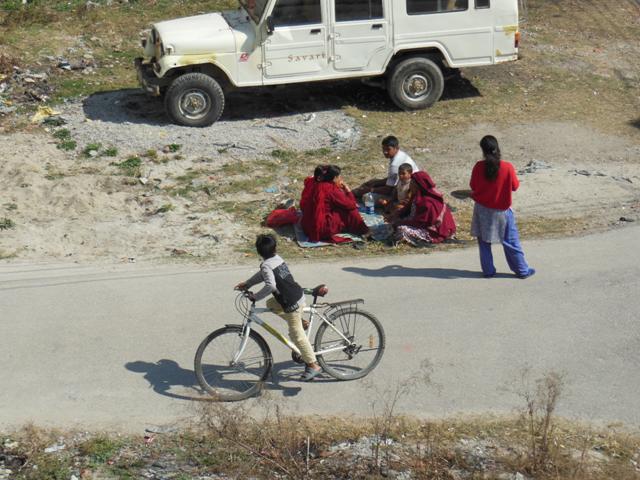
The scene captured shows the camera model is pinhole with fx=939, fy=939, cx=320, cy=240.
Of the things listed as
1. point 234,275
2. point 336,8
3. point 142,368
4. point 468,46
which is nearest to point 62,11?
point 336,8

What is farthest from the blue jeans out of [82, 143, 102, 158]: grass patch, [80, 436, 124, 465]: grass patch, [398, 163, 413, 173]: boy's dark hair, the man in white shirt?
[82, 143, 102, 158]: grass patch

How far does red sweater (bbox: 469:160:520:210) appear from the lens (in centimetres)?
929

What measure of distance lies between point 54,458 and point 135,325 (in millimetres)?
2113

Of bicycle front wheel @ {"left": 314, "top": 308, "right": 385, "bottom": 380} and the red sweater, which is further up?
the red sweater

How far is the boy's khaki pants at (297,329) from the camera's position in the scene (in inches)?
292

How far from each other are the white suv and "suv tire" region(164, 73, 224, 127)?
1 centimetres

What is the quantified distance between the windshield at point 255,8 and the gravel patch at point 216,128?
5.08 feet

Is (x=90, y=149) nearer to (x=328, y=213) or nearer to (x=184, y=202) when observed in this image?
(x=184, y=202)

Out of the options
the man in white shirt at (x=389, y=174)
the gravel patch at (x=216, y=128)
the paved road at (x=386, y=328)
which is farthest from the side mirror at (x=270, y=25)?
the paved road at (x=386, y=328)

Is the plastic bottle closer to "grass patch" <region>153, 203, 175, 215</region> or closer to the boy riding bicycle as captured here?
"grass patch" <region>153, 203, 175, 215</region>

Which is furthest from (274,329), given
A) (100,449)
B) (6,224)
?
(6,224)

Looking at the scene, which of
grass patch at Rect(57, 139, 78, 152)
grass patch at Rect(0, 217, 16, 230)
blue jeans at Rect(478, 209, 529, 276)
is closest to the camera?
blue jeans at Rect(478, 209, 529, 276)

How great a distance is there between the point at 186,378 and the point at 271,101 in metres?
8.05

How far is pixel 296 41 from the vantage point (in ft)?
45.1
